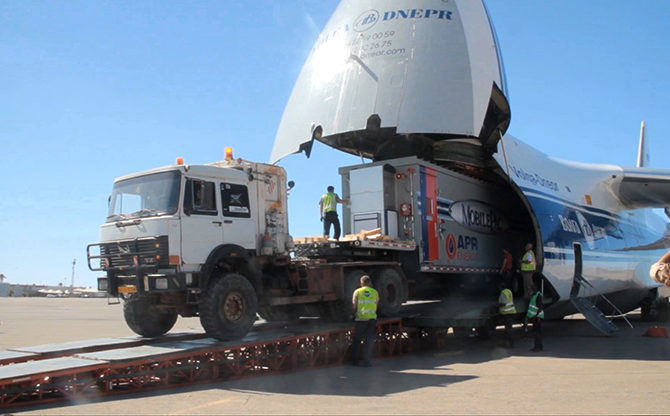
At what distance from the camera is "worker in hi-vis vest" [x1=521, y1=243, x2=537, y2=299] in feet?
46.3

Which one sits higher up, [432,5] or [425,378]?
[432,5]

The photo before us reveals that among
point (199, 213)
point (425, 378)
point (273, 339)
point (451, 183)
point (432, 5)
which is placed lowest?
point (425, 378)

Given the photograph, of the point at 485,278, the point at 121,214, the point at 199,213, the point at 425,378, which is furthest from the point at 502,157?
the point at 121,214

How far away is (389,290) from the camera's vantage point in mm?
12297

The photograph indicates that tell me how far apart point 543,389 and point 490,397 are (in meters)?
0.97

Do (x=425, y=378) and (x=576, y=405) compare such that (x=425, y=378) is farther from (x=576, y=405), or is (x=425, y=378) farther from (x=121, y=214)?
(x=121, y=214)

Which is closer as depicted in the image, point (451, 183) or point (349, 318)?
point (349, 318)

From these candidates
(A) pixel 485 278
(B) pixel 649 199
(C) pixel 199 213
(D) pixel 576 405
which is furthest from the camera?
(B) pixel 649 199

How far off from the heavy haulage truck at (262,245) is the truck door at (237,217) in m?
0.02

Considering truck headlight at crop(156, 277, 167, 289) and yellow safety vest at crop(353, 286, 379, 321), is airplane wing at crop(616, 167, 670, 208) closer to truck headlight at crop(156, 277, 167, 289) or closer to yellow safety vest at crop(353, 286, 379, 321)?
yellow safety vest at crop(353, 286, 379, 321)

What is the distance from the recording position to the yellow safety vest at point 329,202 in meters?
13.1

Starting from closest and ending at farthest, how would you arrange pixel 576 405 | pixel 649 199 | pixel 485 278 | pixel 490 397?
pixel 576 405
pixel 490 397
pixel 485 278
pixel 649 199

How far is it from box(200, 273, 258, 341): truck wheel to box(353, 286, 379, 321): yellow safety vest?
1.71 metres

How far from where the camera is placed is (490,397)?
282 inches
